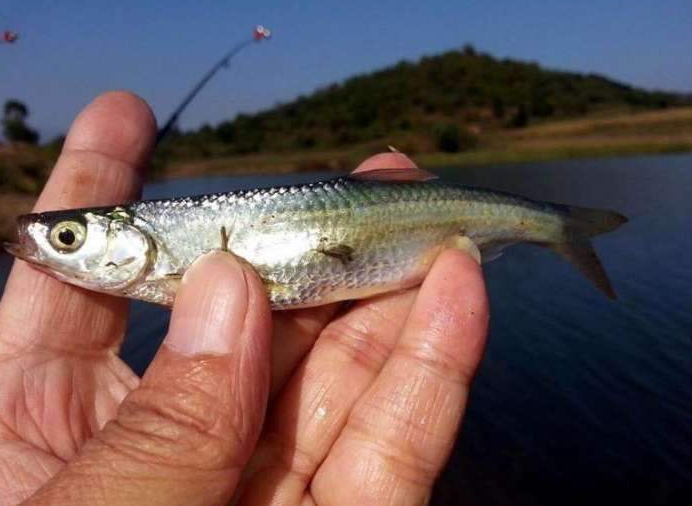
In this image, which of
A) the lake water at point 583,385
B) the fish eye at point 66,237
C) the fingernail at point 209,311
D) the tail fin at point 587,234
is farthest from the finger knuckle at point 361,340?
the lake water at point 583,385

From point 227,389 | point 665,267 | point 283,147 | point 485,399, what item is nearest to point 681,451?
point 485,399

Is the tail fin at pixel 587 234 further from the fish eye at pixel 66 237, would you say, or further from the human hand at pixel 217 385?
the fish eye at pixel 66 237

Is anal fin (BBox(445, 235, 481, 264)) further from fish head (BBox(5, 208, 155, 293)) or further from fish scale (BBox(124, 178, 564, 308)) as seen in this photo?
fish head (BBox(5, 208, 155, 293))

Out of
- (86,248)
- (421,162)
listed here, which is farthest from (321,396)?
(421,162)

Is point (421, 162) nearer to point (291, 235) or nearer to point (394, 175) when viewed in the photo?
point (394, 175)

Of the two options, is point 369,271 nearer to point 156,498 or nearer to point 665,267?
point 156,498

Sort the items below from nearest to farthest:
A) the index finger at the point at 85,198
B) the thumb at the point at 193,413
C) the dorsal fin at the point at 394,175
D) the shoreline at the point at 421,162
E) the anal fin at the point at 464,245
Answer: the thumb at the point at 193,413, the index finger at the point at 85,198, the anal fin at the point at 464,245, the dorsal fin at the point at 394,175, the shoreline at the point at 421,162
